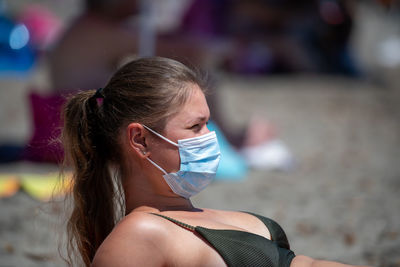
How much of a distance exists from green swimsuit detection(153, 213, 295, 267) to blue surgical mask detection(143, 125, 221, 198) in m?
0.17

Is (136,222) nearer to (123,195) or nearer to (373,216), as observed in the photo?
(123,195)

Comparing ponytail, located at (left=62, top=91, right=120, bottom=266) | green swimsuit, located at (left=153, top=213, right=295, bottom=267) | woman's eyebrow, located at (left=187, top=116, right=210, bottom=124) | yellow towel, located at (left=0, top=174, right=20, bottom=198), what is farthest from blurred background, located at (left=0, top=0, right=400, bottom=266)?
green swimsuit, located at (left=153, top=213, right=295, bottom=267)

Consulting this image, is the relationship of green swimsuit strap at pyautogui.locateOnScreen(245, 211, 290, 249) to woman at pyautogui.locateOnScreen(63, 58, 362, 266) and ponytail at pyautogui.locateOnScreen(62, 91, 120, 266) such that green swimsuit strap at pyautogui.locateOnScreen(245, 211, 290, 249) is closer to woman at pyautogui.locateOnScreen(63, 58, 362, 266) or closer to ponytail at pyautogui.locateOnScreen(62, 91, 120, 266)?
woman at pyautogui.locateOnScreen(63, 58, 362, 266)

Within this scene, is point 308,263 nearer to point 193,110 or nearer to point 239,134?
point 193,110

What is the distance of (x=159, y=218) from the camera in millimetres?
1635

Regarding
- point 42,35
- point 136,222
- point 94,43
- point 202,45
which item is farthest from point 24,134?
point 136,222

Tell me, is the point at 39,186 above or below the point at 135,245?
below

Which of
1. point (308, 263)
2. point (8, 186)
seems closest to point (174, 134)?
point (308, 263)

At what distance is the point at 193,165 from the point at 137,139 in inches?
9.2

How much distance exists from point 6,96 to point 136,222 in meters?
6.42

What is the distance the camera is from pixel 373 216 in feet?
11.5

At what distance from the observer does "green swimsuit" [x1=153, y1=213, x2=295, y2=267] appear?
63.9 inches

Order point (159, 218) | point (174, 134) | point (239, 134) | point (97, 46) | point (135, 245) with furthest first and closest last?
point (239, 134) → point (97, 46) → point (174, 134) → point (159, 218) → point (135, 245)

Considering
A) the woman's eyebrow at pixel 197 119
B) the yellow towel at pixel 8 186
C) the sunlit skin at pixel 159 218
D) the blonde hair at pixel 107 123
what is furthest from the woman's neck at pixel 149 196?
the yellow towel at pixel 8 186
